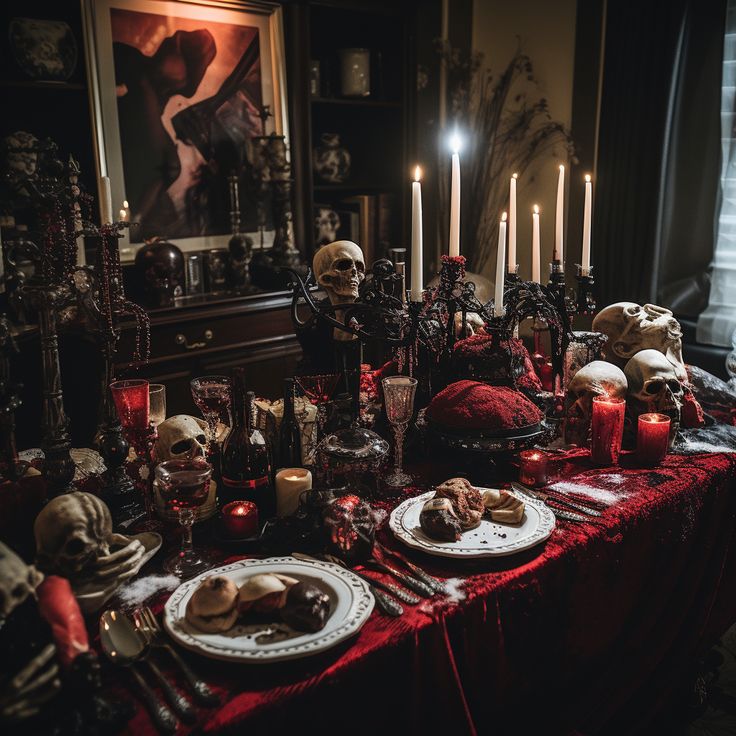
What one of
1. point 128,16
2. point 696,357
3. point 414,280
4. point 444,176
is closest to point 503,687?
point 414,280

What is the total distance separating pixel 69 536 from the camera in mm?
1000

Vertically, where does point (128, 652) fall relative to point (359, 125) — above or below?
below

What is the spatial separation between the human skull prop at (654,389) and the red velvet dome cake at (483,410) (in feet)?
1.08

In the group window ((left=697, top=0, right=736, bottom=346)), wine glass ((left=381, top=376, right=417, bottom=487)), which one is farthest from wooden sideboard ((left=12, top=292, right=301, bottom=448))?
window ((left=697, top=0, right=736, bottom=346))

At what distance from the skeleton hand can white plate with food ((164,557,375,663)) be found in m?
0.19

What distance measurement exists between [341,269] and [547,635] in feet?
3.21

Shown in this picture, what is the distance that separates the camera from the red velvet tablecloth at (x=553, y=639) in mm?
962

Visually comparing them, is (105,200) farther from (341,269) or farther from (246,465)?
(341,269)

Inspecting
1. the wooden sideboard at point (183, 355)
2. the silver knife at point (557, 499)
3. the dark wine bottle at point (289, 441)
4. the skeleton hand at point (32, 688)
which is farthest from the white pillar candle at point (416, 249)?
the wooden sideboard at point (183, 355)

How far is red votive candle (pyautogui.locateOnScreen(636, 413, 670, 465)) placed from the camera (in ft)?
5.32

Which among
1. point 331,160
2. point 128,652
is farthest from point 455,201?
point 331,160

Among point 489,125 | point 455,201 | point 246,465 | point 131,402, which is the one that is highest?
point 489,125

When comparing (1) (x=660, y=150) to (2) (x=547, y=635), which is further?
(1) (x=660, y=150)

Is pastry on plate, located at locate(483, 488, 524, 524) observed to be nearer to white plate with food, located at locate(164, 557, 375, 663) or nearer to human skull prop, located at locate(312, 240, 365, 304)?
white plate with food, located at locate(164, 557, 375, 663)
